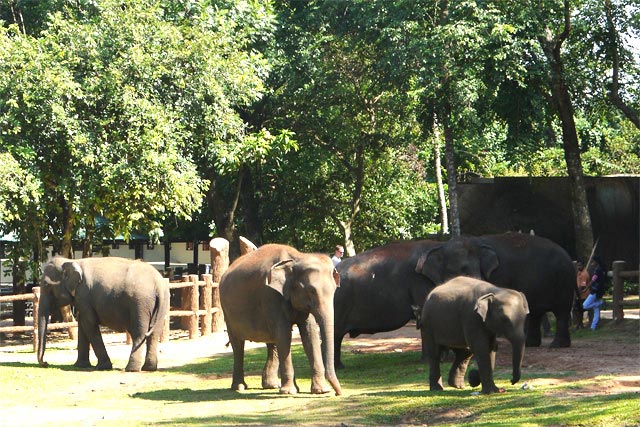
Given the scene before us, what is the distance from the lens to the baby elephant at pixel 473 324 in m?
14.1

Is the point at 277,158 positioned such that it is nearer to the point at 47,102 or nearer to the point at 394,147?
the point at 394,147

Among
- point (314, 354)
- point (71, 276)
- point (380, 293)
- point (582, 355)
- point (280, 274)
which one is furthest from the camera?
point (71, 276)

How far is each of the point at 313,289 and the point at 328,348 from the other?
2.38 feet

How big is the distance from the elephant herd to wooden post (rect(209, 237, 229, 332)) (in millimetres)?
6195

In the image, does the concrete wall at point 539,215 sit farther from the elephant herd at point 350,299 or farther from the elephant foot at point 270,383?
the elephant foot at point 270,383

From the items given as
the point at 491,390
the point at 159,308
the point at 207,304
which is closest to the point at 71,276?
the point at 159,308

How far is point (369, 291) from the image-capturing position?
62.0 feet

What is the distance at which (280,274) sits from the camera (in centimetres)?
1473

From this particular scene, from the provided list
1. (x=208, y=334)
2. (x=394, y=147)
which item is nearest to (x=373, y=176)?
(x=394, y=147)

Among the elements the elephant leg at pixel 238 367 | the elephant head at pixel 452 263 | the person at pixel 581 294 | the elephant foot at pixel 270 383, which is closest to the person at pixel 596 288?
the person at pixel 581 294

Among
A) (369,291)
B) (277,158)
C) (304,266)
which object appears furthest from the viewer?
(277,158)

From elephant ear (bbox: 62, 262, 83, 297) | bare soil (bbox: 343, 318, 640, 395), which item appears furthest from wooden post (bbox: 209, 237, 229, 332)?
elephant ear (bbox: 62, 262, 83, 297)

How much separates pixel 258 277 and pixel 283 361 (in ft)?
3.76

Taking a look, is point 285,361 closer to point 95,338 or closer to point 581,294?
point 95,338
